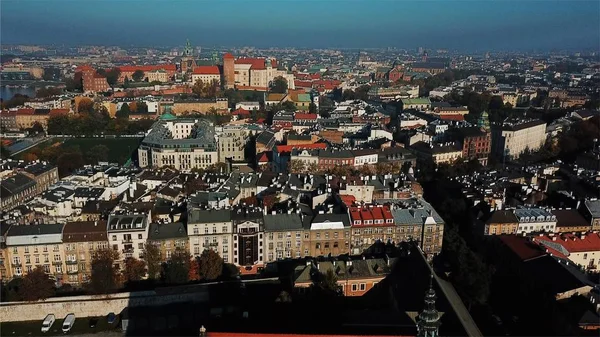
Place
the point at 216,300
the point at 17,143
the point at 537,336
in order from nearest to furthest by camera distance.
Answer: the point at 537,336, the point at 216,300, the point at 17,143

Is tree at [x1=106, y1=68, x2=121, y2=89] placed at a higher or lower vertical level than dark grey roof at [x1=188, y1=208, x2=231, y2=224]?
higher

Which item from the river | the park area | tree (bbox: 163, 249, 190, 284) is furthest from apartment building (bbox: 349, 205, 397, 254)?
the river

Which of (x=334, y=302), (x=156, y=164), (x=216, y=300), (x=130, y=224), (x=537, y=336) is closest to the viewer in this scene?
(x=537, y=336)

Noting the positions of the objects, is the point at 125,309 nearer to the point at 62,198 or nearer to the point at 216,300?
the point at 216,300

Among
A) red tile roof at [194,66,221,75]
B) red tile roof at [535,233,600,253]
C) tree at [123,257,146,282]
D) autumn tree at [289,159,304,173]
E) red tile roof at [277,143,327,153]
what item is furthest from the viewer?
red tile roof at [194,66,221,75]

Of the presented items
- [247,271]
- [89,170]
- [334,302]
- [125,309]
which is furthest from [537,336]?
[89,170]

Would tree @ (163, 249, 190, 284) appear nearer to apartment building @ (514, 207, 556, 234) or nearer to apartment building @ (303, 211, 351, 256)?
apartment building @ (303, 211, 351, 256)
